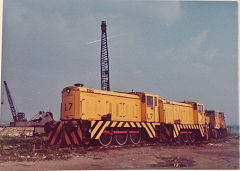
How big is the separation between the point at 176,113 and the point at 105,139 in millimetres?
6518

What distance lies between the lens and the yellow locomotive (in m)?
10.7

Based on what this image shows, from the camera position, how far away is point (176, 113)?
16.0 meters

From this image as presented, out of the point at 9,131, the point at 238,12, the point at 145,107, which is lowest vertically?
the point at 9,131

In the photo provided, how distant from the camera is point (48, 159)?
25.9 feet

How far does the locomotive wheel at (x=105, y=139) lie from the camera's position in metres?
11.3

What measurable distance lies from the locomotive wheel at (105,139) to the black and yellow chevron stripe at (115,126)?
535mm

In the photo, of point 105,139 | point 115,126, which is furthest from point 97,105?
point 105,139

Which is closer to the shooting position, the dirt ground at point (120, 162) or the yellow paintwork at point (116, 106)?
the dirt ground at point (120, 162)

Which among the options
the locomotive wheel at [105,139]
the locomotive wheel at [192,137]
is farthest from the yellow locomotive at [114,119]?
the locomotive wheel at [192,137]

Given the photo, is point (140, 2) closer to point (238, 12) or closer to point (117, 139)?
point (238, 12)

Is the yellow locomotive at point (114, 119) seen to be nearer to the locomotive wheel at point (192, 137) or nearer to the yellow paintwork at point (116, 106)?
the yellow paintwork at point (116, 106)

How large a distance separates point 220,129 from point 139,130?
1405 cm

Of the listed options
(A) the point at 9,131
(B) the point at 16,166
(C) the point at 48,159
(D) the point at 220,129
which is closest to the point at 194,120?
(D) the point at 220,129

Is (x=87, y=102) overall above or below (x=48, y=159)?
above
